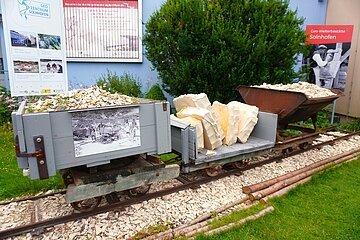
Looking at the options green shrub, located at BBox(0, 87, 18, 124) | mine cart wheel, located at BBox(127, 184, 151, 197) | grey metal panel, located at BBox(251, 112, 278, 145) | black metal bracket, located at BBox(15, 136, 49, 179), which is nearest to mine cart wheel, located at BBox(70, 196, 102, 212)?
mine cart wheel, located at BBox(127, 184, 151, 197)

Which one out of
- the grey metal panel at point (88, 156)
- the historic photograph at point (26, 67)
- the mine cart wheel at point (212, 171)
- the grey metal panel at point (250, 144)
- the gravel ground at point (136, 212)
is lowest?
the gravel ground at point (136, 212)

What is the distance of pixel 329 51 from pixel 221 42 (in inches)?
197

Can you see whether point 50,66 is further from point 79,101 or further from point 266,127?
point 266,127

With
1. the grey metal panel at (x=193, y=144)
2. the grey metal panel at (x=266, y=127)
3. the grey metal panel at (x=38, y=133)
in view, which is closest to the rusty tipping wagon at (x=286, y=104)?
the grey metal panel at (x=266, y=127)

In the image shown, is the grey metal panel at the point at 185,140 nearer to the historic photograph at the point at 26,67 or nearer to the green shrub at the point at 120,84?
the historic photograph at the point at 26,67

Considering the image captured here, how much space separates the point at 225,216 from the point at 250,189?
0.87m

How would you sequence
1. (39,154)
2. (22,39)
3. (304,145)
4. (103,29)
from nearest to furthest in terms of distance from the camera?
1. (39,154)
2. (22,39)
3. (304,145)
4. (103,29)

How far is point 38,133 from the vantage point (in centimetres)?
322

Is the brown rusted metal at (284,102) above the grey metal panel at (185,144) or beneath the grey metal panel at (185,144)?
above

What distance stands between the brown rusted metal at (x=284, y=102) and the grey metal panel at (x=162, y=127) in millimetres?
3143

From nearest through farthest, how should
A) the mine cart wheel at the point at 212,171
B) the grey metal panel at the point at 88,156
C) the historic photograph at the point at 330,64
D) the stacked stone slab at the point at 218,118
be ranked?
1. the grey metal panel at the point at 88,156
2. the stacked stone slab at the point at 218,118
3. the mine cart wheel at the point at 212,171
4. the historic photograph at the point at 330,64

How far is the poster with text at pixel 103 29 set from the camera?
9539mm

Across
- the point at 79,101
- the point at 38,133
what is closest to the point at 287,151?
the point at 79,101

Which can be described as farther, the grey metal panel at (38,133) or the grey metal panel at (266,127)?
the grey metal panel at (266,127)
